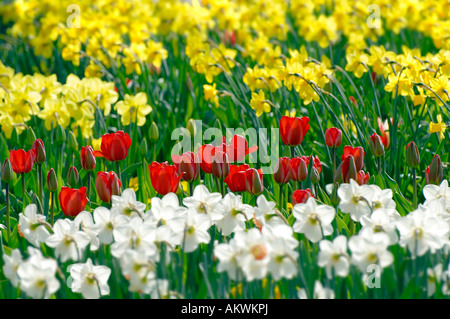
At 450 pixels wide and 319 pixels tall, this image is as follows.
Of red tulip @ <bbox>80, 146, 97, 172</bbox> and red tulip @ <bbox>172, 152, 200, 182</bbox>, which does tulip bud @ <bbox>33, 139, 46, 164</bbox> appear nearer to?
red tulip @ <bbox>80, 146, 97, 172</bbox>

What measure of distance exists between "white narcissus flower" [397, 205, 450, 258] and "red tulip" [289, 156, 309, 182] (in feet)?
1.81

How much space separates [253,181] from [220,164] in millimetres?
164

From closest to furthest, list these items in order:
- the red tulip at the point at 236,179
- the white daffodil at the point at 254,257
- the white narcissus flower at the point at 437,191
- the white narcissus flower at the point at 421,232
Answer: the white daffodil at the point at 254,257 → the white narcissus flower at the point at 421,232 → the white narcissus flower at the point at 437,191 → the red tulip at the point at 236,179

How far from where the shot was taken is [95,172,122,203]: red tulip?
2285mm

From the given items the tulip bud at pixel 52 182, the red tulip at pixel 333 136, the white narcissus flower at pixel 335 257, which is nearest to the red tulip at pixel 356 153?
the red tulip at pixel 333 136

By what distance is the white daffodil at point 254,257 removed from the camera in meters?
1.69

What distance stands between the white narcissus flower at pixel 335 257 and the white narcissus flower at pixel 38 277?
2.43ft

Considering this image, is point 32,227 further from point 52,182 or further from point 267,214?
point 267,214

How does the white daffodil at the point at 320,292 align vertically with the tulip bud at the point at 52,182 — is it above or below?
below

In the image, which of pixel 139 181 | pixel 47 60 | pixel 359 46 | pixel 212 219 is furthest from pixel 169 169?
pixel 47 60

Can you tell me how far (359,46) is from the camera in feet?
12.0

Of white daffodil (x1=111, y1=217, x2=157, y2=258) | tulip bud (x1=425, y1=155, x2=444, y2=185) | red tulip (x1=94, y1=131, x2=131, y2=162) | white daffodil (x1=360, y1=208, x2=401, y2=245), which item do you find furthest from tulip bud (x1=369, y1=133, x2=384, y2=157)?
white daffodil (x1=111, y1=217, x2=157, y2=258)

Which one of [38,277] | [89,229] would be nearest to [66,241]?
[89,229]

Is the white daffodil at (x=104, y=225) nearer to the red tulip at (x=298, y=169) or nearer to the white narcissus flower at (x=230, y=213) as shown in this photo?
the white narcissus flower at (x=230, y=213)
